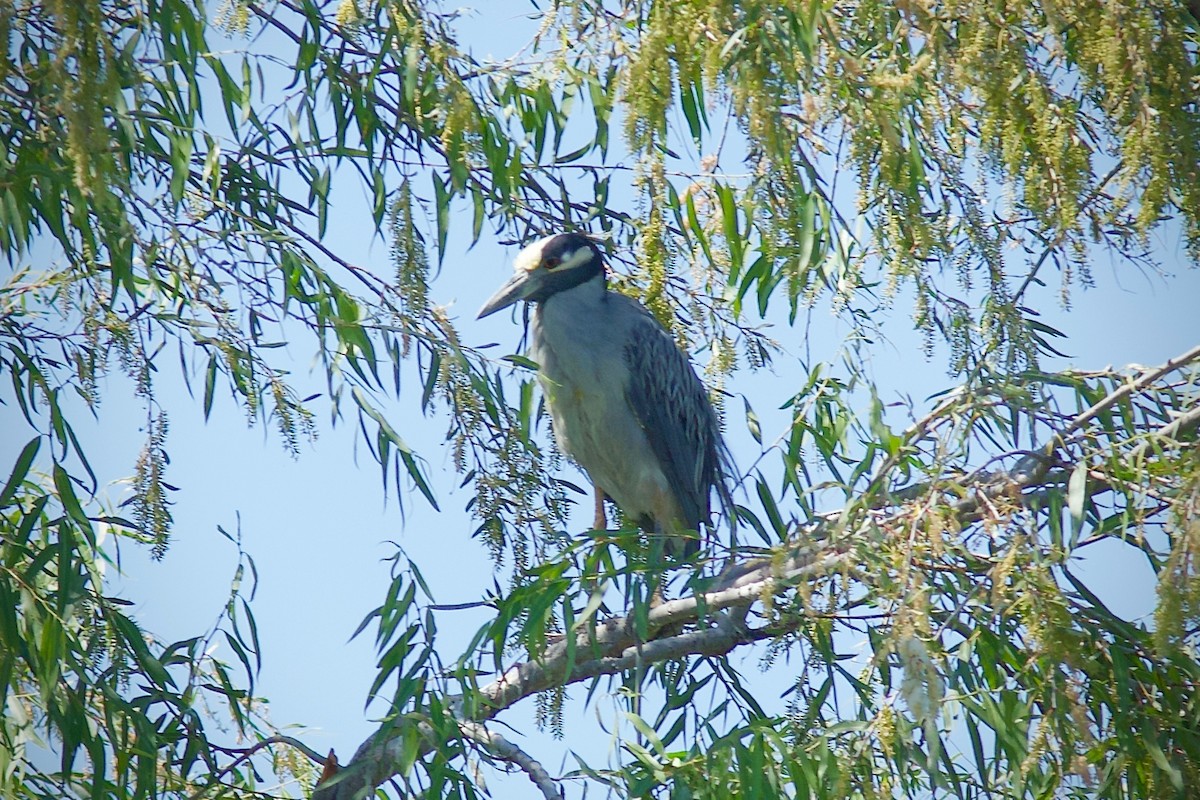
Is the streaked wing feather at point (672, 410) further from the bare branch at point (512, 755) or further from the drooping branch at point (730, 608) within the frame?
the bare branch at point (512, 755)

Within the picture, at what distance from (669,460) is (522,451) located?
1216 millimetres

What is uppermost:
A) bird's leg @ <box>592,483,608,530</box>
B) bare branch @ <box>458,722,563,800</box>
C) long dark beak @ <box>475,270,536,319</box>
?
long dark beak @ <box>475,270,536,319</box>

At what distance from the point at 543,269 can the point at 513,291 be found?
10 cm

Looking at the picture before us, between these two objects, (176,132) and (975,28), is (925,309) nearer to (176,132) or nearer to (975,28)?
(975,28)

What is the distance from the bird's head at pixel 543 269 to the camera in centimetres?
341

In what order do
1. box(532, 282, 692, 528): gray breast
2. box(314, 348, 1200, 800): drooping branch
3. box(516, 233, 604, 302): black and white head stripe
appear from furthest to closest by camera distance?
box(532, 282, 692, 528): gray breast → box(516, 233, 604, 302): black and white head stripe → box(314, 348, 1200, 800): drooping branch

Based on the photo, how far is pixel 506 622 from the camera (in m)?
2.11

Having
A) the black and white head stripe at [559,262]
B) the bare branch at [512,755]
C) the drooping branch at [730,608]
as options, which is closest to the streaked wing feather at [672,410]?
the black and white head stripe at [559,262]

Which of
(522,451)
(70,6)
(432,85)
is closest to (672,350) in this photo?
(522,451)

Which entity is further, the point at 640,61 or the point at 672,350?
the point at 672,350

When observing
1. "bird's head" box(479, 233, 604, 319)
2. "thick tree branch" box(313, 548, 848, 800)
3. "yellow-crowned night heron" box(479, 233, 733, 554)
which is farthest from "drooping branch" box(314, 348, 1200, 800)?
"bird's head" box(479, 233, 604, 319)

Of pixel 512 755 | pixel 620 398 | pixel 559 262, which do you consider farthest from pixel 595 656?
pixel 559 262

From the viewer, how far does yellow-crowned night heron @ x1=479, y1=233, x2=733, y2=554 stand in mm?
3520

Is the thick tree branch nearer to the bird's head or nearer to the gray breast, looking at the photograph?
the gray breast
